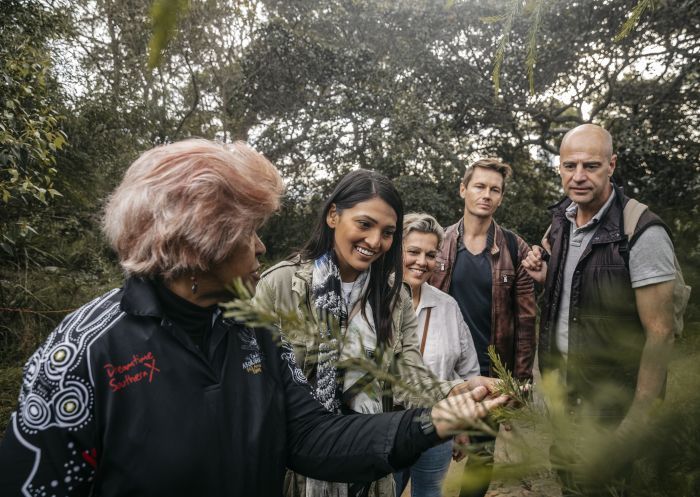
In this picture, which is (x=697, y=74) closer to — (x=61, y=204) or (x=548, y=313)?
(x=548, y=313)

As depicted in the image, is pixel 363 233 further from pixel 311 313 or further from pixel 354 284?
pixel 311 313

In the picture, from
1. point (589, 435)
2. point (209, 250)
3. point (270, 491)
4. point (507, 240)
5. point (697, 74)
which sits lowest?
point (270, 491)

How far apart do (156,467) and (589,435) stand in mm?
1101

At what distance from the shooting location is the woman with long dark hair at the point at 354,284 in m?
2.00

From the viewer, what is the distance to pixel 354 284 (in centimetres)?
229

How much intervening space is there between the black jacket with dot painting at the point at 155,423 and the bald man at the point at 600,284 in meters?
0.69

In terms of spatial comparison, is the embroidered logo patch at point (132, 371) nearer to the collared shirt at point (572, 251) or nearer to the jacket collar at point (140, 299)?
the jacket collar at point (140, 299)

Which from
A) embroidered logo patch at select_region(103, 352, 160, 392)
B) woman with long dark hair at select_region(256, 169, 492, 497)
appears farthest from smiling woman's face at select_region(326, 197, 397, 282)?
embroidered logo patch at select_region(103, 352, 160, 392)

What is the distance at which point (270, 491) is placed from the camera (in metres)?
1.43

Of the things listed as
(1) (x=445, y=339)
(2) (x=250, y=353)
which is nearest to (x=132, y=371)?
(2) (x=250, y=353)

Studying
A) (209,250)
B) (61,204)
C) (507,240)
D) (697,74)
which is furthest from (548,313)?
(697,74)

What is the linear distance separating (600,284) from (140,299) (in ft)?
6.32

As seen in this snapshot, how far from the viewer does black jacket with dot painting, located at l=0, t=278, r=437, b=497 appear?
3.82 ft

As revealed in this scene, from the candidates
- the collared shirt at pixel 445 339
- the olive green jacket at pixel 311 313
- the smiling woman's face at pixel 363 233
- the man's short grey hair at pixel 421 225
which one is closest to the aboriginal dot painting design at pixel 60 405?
the olive green jacket at pixel 311 313
